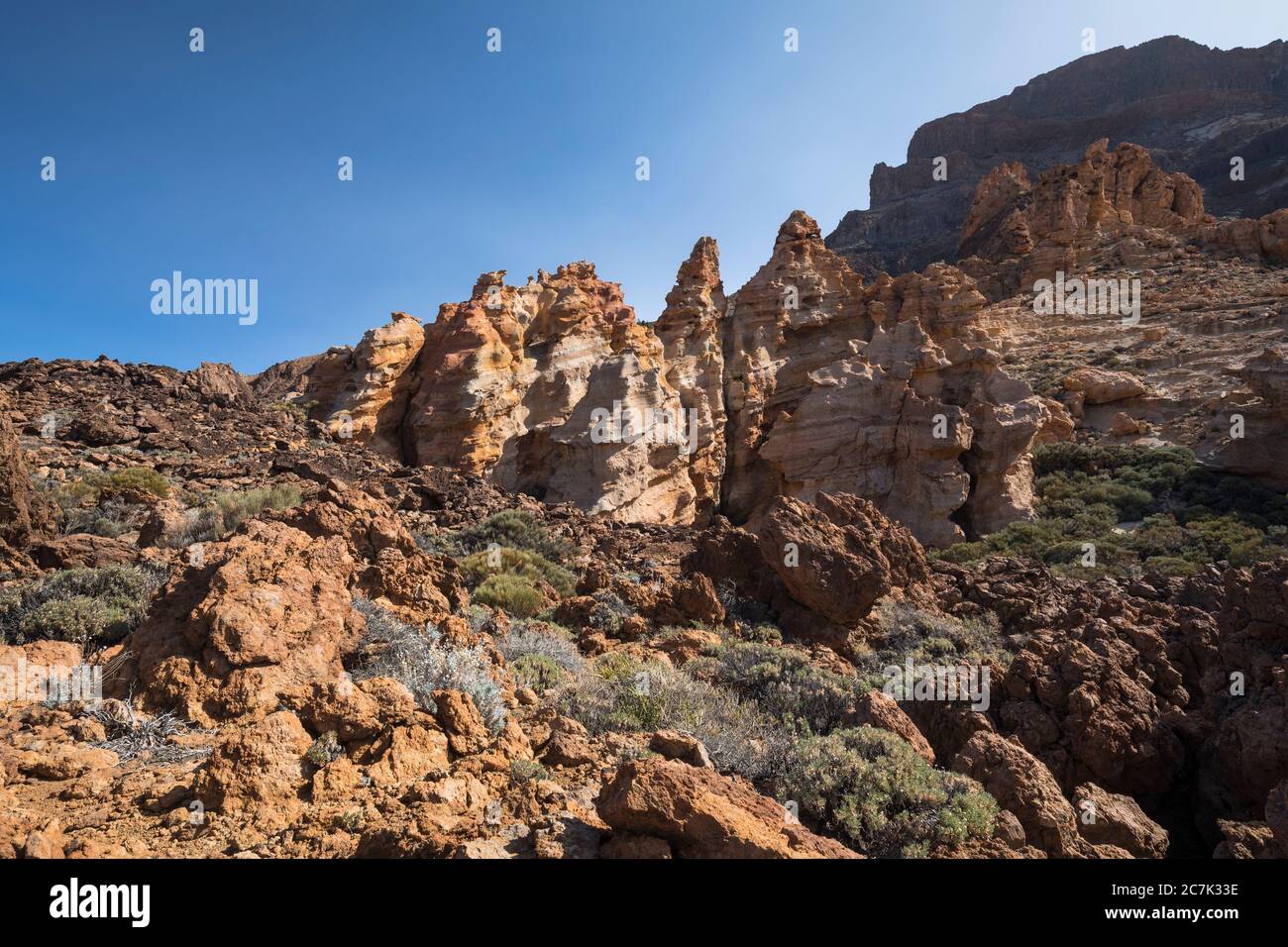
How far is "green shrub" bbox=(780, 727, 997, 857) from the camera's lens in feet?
11.4

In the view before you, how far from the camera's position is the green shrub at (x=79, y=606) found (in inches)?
178

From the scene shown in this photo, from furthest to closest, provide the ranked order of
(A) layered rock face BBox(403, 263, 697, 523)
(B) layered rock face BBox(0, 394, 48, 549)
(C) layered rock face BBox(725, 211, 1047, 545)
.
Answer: (A) layered rock face BBox(403, 263, 697, 523) → (C) layered rock face BBox(725, 211, 1047, 545) → (B) layered rock face BBox(0, 394, 48, 549)

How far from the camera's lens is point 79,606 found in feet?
15.3

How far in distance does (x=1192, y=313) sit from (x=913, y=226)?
50638mm

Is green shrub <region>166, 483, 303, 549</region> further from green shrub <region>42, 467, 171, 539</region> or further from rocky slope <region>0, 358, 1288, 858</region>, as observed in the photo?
green shrub <region>42, 467, 171, 539</region>

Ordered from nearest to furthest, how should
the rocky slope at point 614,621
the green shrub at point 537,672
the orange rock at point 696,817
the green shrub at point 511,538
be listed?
the orange rock at point 696,817, the rocky slope at point 614,621, the green shrub at point 537,672, the green shrub at point 511,538

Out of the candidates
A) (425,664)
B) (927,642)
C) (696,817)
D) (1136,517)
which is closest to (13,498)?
(425,664)

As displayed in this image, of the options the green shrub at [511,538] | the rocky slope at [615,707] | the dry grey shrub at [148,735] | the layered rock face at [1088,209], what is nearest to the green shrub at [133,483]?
the rocky slope at [615,707]

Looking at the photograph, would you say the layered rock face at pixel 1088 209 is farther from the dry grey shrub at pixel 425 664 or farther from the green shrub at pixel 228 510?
the dry grey shrub at pixel 425 664

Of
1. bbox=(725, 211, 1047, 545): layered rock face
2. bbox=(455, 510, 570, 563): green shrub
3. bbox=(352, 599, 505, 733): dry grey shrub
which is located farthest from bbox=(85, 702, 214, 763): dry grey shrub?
bbox=(725, 211, 1047, 545): layered rock face

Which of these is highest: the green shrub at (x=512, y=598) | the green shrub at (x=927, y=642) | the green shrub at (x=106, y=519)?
the green shrub at (x=106, y=519)

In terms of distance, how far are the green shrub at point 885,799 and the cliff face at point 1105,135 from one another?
5413 cm

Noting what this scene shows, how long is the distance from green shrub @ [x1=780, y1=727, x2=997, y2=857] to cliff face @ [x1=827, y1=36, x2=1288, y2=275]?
54.1 meters
